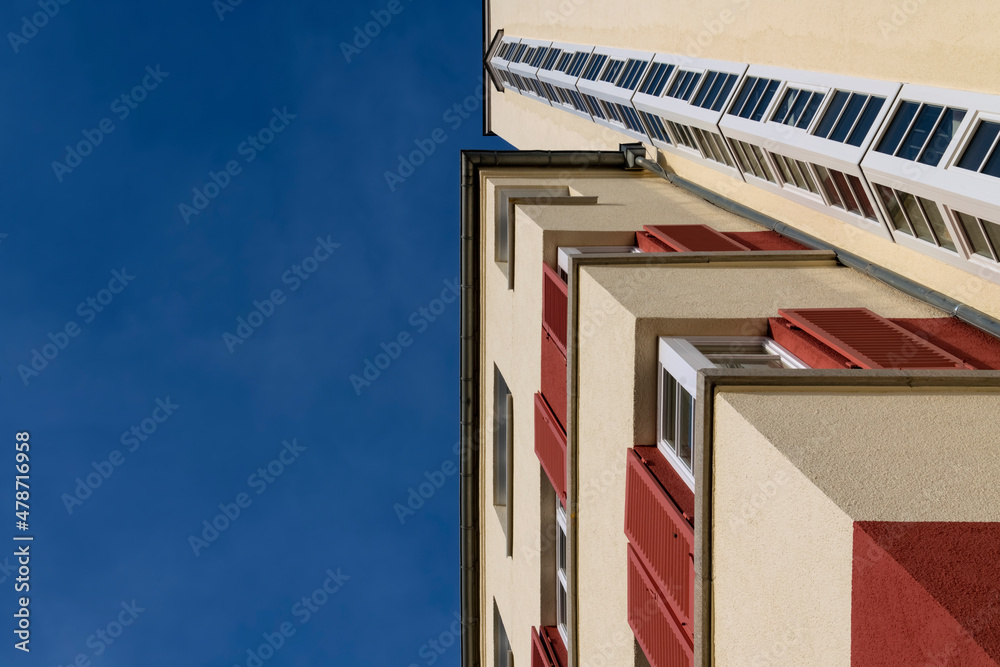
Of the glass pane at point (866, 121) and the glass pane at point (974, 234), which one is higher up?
the glass pane at point (866, 121)

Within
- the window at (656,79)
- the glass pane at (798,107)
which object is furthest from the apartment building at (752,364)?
the window at (656,79)

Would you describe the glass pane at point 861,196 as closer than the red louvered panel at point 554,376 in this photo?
No

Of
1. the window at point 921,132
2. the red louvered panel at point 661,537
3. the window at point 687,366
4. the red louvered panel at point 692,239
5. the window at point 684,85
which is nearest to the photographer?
the red louvered panel at point 661,537

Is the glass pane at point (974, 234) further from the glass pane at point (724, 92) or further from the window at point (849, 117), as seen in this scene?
the glass pane at point (724, 92)

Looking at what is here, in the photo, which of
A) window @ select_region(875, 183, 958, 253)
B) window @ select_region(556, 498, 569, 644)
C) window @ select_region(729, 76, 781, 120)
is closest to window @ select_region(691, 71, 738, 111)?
window @ select_region(729, 76, 781, 120)

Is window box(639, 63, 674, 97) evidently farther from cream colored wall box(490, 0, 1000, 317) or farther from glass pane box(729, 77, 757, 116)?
glass pane box(729, 77, 757, 116)

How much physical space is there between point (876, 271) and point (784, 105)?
7.80 meters

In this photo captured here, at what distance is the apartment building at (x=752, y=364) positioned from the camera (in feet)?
19.8

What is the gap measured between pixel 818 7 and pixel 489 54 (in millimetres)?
59823

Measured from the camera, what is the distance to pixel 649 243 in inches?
663

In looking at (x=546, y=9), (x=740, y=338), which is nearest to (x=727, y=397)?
(x=740, y=338)

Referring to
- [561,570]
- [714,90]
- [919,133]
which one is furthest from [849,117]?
[561,570]

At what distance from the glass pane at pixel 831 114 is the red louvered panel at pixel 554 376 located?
838 centimetres

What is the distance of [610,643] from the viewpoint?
37.3 ft
